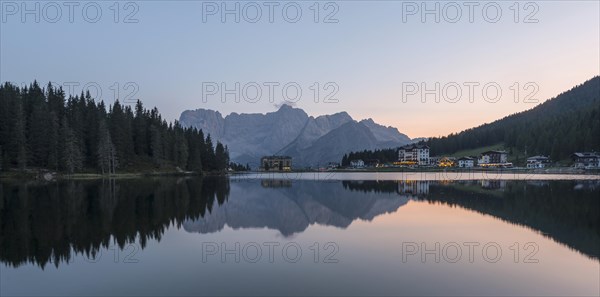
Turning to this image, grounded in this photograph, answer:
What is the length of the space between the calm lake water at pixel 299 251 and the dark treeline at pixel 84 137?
83.9 m

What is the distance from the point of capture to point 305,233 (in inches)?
1245

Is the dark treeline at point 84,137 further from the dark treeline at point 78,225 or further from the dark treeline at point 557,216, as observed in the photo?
the dark treeline at point 557,216

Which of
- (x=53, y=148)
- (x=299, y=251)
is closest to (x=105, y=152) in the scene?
(x=53, y=148)

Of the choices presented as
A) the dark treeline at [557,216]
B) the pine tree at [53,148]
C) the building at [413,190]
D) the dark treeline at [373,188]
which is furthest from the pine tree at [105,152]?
the dark treeline at [557,216]

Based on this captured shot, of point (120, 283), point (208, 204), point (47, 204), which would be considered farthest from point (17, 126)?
point (120, 283)

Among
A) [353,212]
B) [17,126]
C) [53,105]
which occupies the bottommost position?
[353,212]

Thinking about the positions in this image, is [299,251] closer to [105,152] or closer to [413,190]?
[413,190]

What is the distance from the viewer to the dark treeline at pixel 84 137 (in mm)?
116750

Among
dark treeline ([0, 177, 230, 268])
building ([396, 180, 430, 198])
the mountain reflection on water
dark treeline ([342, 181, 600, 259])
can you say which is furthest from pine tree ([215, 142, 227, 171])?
dark treeline ([342, 181, 600, 259])

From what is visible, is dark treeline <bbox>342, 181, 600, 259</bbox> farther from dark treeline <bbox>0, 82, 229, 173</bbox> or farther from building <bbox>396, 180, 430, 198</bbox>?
dark treeline <bbox>0, 82, 229, 173</bbox>

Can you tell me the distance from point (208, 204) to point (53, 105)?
111 m

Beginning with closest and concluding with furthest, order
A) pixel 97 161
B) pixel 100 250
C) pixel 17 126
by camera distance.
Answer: pixel 100 250
pixel 17 126
pixel 97 161

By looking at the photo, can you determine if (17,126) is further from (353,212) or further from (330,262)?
(330,262)

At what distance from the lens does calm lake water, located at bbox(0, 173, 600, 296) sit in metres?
17.8
